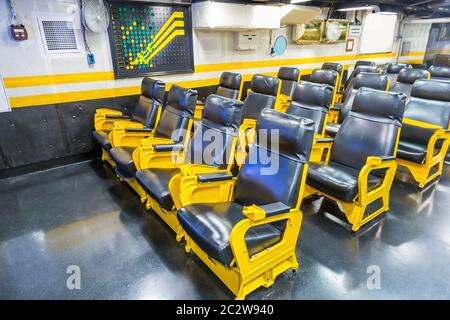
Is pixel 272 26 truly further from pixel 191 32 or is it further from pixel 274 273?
pixel 274 273

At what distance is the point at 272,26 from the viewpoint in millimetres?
4625

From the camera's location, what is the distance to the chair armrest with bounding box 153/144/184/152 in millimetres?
2525

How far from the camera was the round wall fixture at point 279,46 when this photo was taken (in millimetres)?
5461

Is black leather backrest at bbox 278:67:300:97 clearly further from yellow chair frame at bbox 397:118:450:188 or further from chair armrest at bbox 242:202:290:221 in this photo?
chair armrest at bbox 242:202:290:221

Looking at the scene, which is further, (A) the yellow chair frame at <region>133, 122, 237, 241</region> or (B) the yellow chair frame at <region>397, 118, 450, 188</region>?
(B) the yellow chair frame at <region>397, 118, 450, 188</region>

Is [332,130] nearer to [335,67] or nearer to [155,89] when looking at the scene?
[155,89]

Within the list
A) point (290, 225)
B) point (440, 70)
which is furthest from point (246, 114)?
point (440, 70)

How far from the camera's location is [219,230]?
5.23ft

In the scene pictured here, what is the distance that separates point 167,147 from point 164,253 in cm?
97

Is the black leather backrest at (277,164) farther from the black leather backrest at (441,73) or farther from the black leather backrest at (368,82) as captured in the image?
the black leather backrest at (441,73)

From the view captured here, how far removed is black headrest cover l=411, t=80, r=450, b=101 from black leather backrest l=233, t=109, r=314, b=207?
2.46 metres

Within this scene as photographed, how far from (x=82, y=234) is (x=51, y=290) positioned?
1.97 feet

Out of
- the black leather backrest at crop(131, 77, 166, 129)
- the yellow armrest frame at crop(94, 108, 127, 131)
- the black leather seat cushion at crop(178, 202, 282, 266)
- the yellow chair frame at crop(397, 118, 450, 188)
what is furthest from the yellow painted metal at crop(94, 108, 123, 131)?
the yellow chair frame at crop(397, 118, 450, 188)

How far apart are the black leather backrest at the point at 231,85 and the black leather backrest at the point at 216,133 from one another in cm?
145
